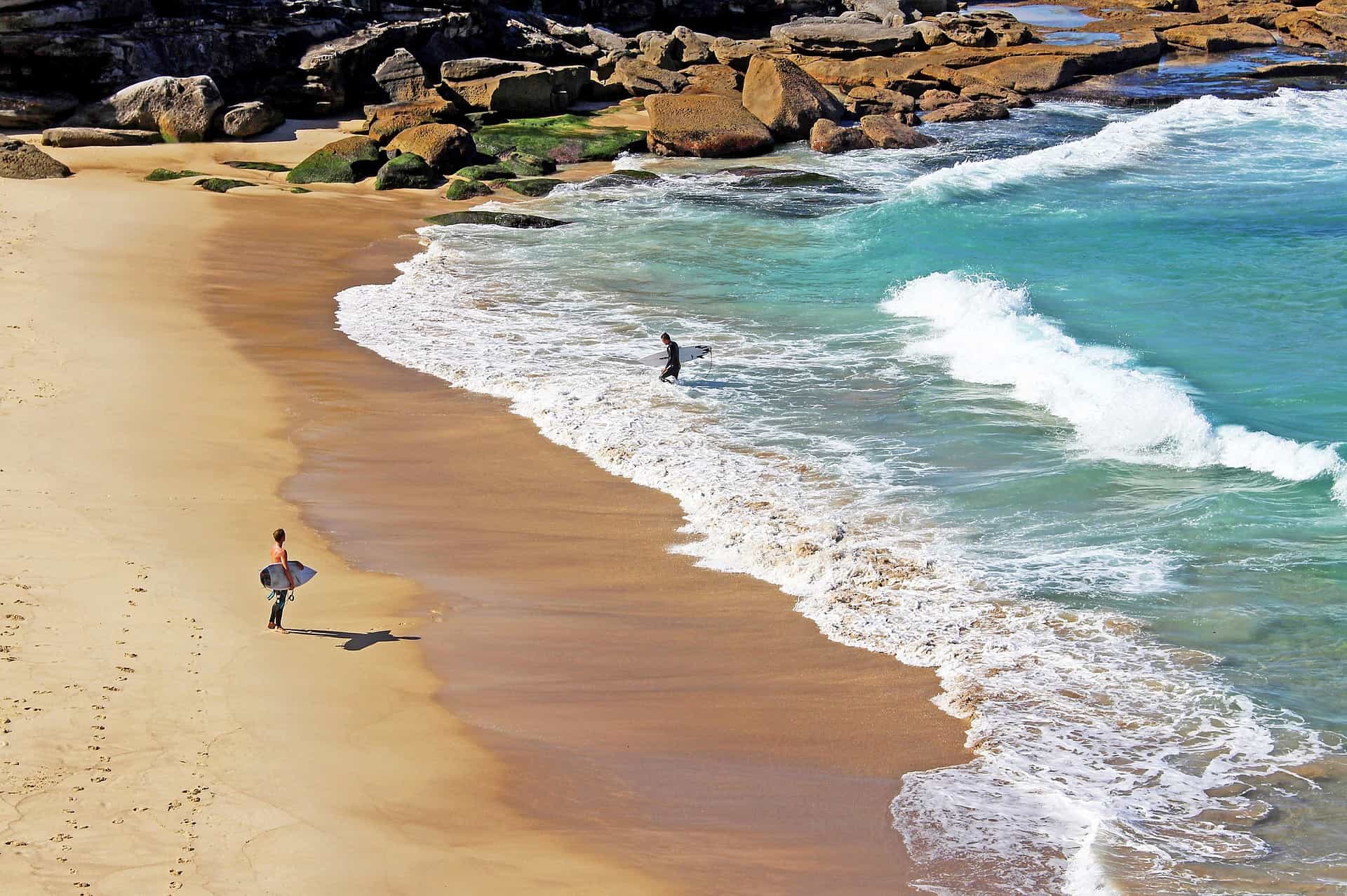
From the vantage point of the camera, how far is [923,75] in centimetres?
4206

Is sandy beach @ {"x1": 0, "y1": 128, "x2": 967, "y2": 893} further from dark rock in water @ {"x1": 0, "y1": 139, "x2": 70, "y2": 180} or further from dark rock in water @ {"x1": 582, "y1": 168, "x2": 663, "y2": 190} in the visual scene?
dark rock in water @ {"x1": 582, "y1": 168, "x2": 663, "y2": 190}

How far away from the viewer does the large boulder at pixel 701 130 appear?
109 ft

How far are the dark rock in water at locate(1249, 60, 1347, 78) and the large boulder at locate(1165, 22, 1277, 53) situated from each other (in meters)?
5.23

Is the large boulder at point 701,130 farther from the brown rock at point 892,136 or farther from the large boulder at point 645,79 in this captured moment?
the large boulder at point 645,79

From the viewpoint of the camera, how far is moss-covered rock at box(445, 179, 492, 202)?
29141 millimetres

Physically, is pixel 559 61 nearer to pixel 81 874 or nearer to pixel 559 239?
pixel 559 239

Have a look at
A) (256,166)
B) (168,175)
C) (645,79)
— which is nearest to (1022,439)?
(168,175)

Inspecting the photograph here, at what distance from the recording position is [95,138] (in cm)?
3102

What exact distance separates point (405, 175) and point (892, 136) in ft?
45.3

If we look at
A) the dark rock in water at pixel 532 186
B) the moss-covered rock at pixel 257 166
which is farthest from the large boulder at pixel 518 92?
the moss-covered rock at pixel 257 166

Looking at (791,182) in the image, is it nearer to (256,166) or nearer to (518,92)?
(518,92)

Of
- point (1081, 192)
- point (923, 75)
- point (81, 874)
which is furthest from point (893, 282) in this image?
point (923, 75)

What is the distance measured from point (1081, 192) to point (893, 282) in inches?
358

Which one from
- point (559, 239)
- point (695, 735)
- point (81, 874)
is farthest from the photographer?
point (559, 239)
